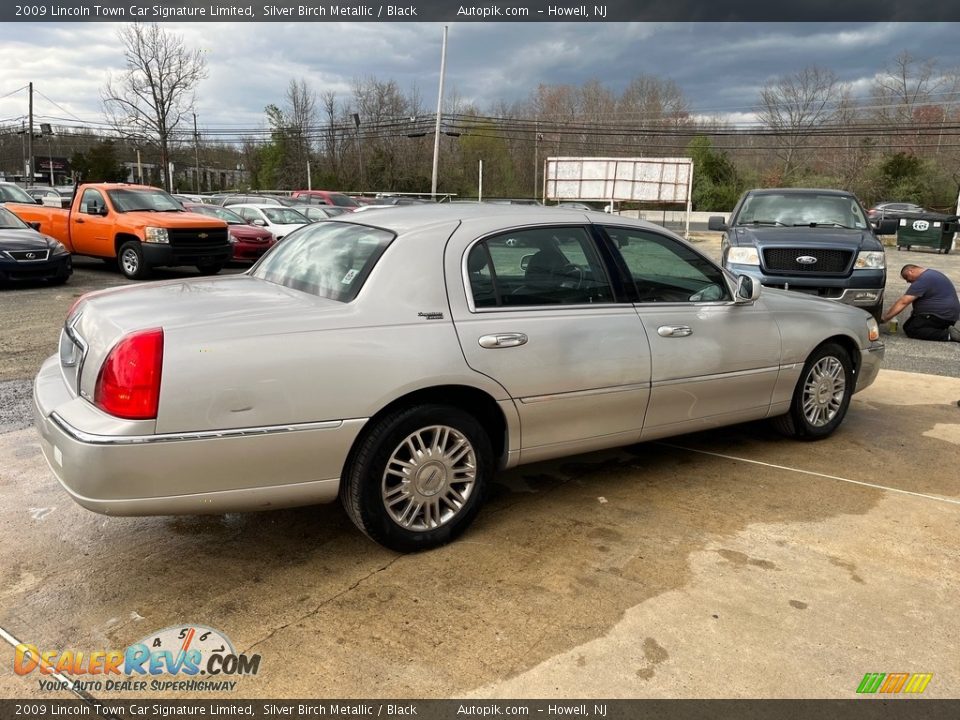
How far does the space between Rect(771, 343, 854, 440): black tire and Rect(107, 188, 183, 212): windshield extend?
42.0ft

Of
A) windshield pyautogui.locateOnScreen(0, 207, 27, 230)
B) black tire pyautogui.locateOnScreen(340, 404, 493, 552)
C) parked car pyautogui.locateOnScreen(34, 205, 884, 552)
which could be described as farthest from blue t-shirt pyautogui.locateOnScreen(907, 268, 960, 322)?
windshield pyautogui.locateOnScreen(0, 207, 27, 230)

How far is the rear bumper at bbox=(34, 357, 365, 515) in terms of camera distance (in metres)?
2.74

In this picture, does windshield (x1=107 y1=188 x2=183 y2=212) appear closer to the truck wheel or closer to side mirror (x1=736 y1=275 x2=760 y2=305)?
the truck wheel

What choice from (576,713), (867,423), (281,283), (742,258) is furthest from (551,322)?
(742,258)

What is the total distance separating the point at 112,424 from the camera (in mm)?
2754

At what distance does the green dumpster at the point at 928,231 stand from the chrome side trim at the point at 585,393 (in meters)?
23.9

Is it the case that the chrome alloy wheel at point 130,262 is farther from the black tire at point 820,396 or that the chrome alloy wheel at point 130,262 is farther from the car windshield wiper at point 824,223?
the black tire at point 820,396

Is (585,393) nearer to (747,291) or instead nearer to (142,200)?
(747,291)

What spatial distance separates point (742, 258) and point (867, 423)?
3.78 meters

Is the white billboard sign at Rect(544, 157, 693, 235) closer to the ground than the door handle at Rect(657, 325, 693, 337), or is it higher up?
higher up

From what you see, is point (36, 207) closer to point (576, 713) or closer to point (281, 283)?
point (281, 283)

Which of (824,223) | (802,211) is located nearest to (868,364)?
(824,223)

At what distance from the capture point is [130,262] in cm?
1339

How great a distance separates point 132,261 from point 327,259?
1120 centimetres
